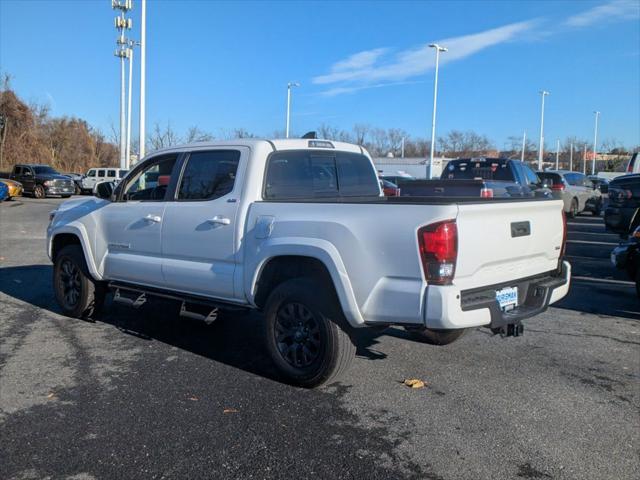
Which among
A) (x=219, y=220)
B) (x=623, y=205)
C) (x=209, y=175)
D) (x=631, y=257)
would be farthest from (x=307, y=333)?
(x=623, y=205)

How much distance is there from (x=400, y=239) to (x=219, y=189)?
199cm

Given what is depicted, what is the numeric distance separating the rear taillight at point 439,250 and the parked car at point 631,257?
16.3 feet

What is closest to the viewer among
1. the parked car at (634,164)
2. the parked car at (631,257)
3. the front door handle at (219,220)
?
Result: the front door handle at (219,220)

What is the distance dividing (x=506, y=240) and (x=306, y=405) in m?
1.92

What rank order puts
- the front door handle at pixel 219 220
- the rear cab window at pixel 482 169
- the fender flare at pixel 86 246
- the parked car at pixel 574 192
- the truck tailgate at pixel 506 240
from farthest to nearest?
the parked car at pixel 574 192, the rear cab window at pixel 482 169, the fender flare at pixel 86 246, the front door handle at pixel 219 220, the truck tailgate at pixel 506 240

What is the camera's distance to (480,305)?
158 inches

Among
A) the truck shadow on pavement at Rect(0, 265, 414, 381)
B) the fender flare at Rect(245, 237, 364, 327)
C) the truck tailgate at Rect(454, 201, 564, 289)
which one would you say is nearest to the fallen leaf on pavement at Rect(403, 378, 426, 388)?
the truck shadow on pavement at Rect(0, 265, 414, 381)

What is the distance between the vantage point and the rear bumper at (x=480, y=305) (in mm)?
3818

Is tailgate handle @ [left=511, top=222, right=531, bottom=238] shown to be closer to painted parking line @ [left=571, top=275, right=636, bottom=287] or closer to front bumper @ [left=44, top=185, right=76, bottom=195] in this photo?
painted parking line @ [left=571, top=275, right=636, bottom=287]

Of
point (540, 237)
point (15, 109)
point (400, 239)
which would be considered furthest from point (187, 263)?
point (15, 109)

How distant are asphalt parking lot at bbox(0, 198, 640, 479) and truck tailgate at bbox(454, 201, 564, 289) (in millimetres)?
996

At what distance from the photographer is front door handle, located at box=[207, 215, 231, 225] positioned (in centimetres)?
497

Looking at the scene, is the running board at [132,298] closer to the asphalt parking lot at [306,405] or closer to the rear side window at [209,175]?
the asphalt parking lot at [306,405]

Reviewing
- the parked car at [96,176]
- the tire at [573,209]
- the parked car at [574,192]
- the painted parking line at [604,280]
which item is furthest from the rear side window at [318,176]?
the parked car at [96,176]
